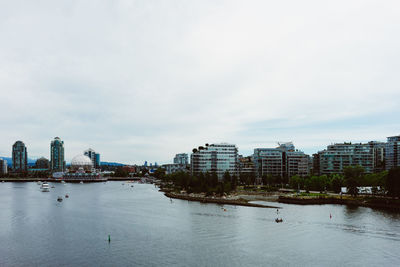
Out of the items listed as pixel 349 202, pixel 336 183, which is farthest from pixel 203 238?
pixel 336 183

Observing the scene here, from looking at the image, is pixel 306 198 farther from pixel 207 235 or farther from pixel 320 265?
pixel 320 265

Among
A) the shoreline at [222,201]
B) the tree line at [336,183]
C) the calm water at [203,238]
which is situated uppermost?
the tree line at [336,183]

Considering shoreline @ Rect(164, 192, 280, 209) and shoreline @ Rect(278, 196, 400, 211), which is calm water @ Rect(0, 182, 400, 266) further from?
shoreline @ Rect(164, 192, 280, 209)

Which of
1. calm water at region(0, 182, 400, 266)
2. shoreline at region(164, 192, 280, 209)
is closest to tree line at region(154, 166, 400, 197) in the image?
shoreline at region(164, 192, 280, 209)

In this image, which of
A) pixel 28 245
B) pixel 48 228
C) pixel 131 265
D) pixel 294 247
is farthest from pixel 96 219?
pixel 294 247

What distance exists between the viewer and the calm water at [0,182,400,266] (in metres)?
50.7

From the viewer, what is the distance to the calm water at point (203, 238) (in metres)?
50.7

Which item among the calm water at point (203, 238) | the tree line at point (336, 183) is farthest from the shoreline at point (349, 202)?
the calm water at point (203, 238)

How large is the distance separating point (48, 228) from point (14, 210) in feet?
118

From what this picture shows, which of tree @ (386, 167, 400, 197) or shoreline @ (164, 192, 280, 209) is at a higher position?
tree @ (386, 167, 400, 197)

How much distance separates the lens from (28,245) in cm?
5844

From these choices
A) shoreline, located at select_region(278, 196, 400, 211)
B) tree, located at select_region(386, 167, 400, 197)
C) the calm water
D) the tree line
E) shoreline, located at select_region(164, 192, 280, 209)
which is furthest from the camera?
shoreline, located at select_region(164, 192, 280, 209)

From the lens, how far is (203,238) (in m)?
62.6

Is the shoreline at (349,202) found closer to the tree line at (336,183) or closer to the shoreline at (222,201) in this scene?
the tree line at (336,183)
